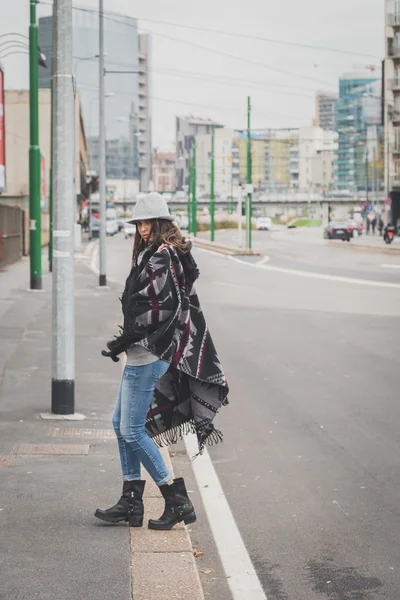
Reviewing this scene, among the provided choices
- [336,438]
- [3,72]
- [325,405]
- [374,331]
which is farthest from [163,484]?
[3,72]

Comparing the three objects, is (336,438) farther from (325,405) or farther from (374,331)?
(374,331)

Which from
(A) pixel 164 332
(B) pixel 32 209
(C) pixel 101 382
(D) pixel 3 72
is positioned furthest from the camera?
(D) pixel 3 72

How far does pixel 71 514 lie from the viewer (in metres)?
6.23

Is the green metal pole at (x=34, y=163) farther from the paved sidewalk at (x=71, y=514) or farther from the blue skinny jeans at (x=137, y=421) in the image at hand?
the blue skinny jeans at (x=137, y=421)

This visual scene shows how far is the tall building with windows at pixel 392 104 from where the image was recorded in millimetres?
106562

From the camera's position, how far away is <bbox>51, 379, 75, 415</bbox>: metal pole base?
9539mm

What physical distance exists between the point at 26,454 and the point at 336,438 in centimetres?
257

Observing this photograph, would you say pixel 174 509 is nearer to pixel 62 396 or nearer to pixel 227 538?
pixel 227 538

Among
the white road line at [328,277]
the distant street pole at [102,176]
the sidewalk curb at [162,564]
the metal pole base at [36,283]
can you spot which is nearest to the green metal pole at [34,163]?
the metal pole base at [36,283]

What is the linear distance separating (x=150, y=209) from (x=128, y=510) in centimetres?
159

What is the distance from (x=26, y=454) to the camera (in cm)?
791

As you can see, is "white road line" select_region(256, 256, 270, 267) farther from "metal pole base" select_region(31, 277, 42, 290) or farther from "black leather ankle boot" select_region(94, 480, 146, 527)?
"black leather ankle boot" select_region(94, 480, 146, 527)

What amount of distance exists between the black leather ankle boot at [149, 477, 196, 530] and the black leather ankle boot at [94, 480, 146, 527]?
0.30ft

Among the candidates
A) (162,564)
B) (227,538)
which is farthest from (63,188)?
(162,564)
